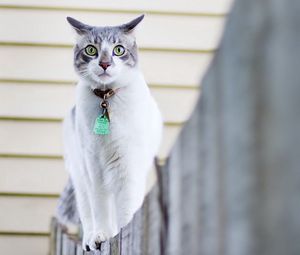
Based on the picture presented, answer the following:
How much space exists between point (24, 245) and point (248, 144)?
2286 mm

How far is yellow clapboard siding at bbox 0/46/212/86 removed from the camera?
284 centimetres

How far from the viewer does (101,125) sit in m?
2.23

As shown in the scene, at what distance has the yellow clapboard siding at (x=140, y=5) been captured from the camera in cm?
287

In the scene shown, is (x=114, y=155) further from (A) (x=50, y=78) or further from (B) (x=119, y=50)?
(A) (x=50, y=78)

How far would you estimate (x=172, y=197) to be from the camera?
100cm

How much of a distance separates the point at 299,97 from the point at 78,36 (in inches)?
74.6

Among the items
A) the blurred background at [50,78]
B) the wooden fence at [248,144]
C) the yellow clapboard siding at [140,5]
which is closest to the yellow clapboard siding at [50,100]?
the blurred background at [50,78]

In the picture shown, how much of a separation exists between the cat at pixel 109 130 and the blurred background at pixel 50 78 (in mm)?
455

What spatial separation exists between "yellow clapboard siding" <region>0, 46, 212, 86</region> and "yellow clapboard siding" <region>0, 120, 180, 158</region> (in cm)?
21

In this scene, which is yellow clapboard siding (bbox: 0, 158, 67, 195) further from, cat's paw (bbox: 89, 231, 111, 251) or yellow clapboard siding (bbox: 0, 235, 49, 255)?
cat's paw (bbox: 89, 231, 111, 251)

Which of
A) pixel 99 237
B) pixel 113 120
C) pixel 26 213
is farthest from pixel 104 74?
pixel 26 213

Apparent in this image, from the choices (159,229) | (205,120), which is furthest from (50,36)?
(205,120)

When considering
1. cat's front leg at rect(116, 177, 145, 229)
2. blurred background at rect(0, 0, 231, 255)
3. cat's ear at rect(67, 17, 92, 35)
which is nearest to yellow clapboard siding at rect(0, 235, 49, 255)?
blurred background at rect(0, 0, 231, 255)

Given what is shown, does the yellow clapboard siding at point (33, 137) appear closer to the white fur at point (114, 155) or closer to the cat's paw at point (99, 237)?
the white fur at point (114, 155)
